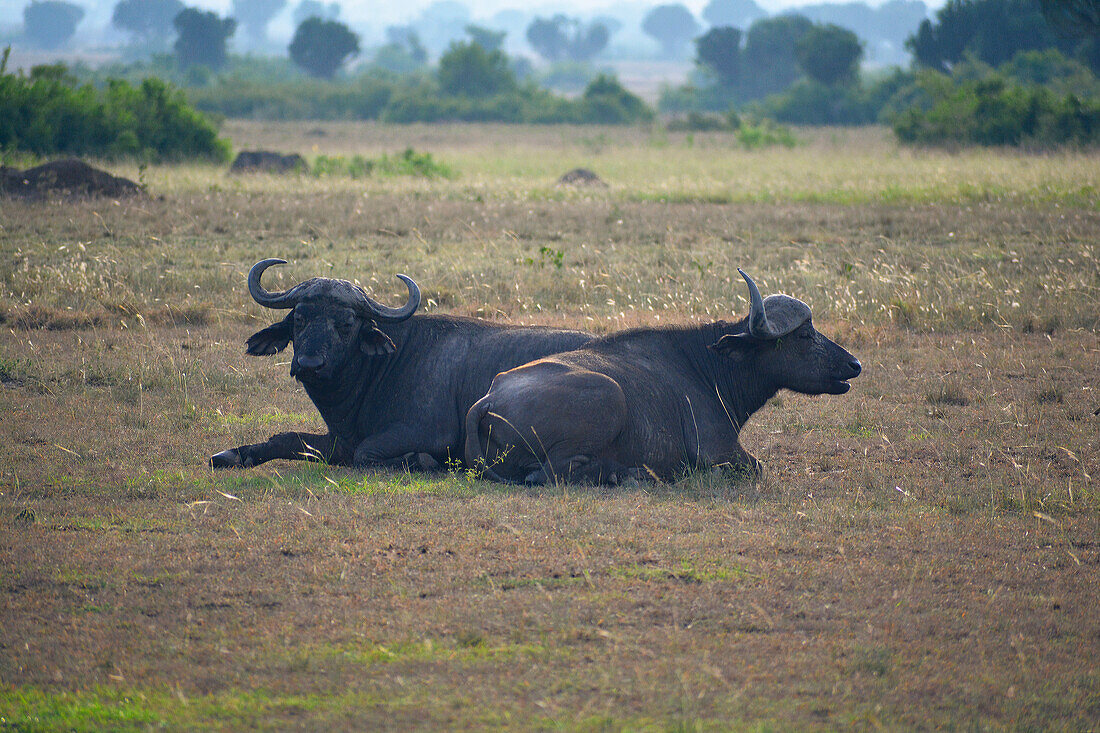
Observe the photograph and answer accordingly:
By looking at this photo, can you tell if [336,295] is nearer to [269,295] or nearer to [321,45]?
[269,295]

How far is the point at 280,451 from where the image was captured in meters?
6.61

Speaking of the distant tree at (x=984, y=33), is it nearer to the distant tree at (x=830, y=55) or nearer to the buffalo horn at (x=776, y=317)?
the distant tree at (x=830, y=55)

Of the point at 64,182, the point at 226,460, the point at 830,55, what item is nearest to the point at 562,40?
the point at 830,55

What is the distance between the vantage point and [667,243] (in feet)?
50.2

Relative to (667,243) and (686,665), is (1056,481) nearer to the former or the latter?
(686,665)

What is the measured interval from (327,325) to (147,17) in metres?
175

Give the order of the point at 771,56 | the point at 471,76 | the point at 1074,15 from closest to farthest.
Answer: the point at 1074,15
the point at 471,76
the point at 771,56

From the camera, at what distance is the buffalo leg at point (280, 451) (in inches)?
256

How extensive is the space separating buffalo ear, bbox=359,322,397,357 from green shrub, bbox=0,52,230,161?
1913 centimetres

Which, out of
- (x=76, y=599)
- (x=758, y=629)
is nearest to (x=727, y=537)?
(x=758, y=629)

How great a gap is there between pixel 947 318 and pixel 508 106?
50819 mm

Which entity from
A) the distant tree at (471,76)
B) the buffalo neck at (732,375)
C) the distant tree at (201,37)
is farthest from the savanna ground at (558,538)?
the distant tree at (201,37)

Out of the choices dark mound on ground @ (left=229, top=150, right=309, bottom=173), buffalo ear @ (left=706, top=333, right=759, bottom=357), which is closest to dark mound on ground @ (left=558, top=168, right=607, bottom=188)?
dark mound on ground @ (left=229, top=150, right=309, bottom=173)

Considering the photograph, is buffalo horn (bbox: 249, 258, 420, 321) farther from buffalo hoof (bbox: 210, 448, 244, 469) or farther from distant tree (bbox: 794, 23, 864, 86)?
distant tree (bbox: 794, 23, 864, 86)
